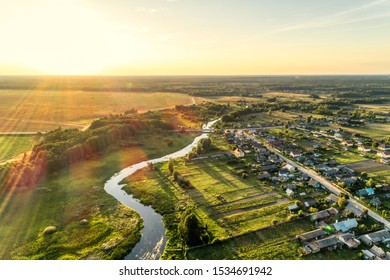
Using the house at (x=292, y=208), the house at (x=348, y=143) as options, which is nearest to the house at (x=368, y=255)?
the house at (x=292, y=208)

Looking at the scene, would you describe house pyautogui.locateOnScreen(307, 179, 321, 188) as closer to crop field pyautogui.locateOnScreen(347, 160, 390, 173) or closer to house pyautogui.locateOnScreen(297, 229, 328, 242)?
crop field pyautogui.locateOnScreen(347, 160, 390, 173)

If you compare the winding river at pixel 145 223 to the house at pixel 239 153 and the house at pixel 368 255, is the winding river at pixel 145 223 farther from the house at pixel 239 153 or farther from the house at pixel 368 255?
the house at pixel 368 255

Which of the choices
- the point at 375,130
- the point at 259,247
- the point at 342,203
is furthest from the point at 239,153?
the point at 375,130

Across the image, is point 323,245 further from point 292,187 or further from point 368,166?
point 368,166

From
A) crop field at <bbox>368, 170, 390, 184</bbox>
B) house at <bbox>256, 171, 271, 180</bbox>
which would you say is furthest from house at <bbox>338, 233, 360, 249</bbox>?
crop field at <bbox>368, 170, 390, 184</bbox>

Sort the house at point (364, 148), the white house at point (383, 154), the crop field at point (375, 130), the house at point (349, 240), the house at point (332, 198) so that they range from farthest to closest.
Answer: the crop field at point (375, 130) < the house at point (364, 148) < the white house at point (383, 154) < the house at point (332, 198) < the house at point (349, 240)
